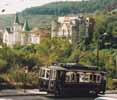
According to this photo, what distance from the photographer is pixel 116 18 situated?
456 feet

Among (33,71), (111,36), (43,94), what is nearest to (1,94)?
(43,94)

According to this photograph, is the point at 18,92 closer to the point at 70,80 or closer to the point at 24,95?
the point at 24,95

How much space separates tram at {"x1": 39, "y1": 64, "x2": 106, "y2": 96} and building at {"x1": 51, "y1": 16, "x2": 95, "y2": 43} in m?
79.9

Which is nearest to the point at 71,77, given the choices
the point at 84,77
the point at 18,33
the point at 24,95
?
the point at 84,77

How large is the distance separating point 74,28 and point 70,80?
10017 centimetres

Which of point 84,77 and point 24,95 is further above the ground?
point 84,77

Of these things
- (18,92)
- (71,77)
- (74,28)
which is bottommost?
(18,92)

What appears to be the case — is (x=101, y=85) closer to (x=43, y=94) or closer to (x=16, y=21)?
(x=43, y=94)

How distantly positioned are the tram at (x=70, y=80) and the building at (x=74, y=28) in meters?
79.9

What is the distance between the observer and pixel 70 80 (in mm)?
30797

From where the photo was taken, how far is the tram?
99.4 ft

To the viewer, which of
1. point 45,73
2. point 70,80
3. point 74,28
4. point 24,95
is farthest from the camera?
point 74,28

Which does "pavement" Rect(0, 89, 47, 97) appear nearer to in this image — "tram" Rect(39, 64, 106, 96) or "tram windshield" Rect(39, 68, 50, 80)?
"tram" Rect(39, 64, 106, 96)

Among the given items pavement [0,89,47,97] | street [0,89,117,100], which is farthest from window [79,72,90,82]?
pavement [0,89,47,97]
